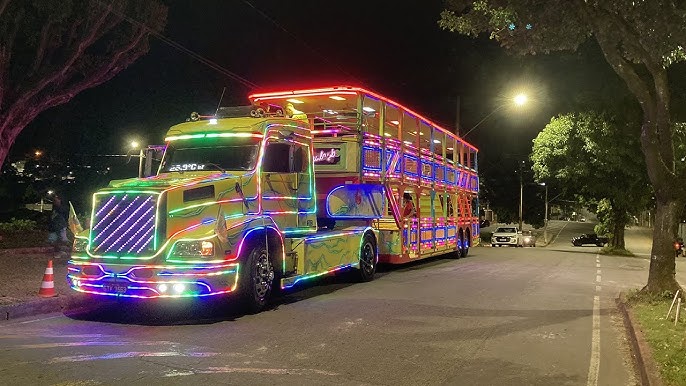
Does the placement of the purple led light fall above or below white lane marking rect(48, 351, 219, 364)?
above

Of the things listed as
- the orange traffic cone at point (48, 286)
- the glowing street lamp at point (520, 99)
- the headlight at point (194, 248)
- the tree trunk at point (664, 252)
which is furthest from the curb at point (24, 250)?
the glowing street lamp at point (520, 99)

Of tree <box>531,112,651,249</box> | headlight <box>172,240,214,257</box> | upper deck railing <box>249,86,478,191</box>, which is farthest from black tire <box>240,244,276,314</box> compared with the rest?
tree <box>531,112,651,249</box>

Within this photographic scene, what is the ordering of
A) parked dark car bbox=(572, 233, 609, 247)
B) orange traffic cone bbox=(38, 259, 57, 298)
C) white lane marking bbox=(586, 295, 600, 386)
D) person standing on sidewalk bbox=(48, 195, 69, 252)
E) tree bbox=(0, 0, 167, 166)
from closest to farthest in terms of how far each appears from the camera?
white lane marking bbox=(586, 295, 600, 386), orange traffic cone bbox=(38, 259, 57, 298), tree bbox=(0, 0, 167, 166), person standing on sidewalk bbox=(48, 195, 69, 252), parked dark car bbox=(572, 233, 609, 247)

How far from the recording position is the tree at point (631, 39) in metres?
9.43

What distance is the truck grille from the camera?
878cm

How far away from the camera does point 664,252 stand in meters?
11.4

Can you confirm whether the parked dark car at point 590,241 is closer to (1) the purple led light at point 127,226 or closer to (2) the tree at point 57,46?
(2) the tree at point 57,46

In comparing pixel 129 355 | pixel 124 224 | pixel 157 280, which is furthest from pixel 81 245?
pixel 129 355

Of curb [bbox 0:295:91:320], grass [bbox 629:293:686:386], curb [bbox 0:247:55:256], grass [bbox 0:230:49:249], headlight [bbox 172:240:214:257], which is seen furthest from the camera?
grass [bbox 0:230:49:249]

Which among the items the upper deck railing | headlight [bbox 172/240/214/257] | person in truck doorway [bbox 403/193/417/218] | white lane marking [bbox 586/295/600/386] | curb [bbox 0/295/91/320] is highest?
the upper deck railing

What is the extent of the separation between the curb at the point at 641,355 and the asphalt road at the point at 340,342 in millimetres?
151

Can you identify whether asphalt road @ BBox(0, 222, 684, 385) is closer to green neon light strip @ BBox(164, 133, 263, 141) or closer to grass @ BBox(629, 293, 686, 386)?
grass @ BBox(629, 293, 686, 386)

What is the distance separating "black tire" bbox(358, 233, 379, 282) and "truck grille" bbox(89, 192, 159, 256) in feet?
19.7

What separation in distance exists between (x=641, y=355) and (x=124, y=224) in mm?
7168
